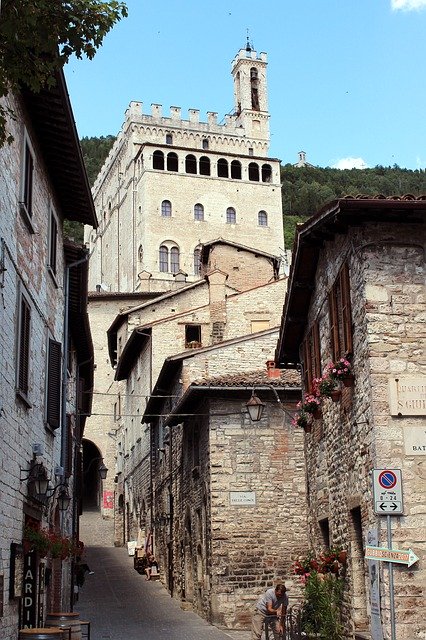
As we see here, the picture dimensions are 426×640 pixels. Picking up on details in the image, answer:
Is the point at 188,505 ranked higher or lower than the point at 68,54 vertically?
lower

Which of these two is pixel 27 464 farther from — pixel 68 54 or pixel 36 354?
pixel 68 54

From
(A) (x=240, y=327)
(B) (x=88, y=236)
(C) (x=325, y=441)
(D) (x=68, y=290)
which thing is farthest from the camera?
(B) (x=88, y=236)

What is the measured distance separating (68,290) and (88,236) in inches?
3041

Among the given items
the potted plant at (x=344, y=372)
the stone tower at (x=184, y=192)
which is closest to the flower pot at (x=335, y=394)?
the potted plant at (x=344, y=372)

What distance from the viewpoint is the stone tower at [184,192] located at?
7131cm

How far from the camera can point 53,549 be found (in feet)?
44.1

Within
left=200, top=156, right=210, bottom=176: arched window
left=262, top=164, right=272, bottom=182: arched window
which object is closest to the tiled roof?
left=200, top=156, right=210, bottom=176: arched window

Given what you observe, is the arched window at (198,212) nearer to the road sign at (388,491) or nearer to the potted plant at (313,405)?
the potted plant at (313,405)

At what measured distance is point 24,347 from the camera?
40.8ft

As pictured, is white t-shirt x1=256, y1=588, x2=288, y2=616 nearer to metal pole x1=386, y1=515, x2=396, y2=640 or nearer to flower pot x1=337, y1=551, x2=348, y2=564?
flower pot x1=337, y1=551, x2=348, y2=564

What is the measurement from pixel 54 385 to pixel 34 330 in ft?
6.87

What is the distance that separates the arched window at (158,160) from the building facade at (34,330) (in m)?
56.3

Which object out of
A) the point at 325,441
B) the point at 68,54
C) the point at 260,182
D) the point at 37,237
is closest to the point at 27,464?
the point at 37,237

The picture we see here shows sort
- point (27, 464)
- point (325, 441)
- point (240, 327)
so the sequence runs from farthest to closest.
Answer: point (240, 327), point (325, 441), point (27, 464)
